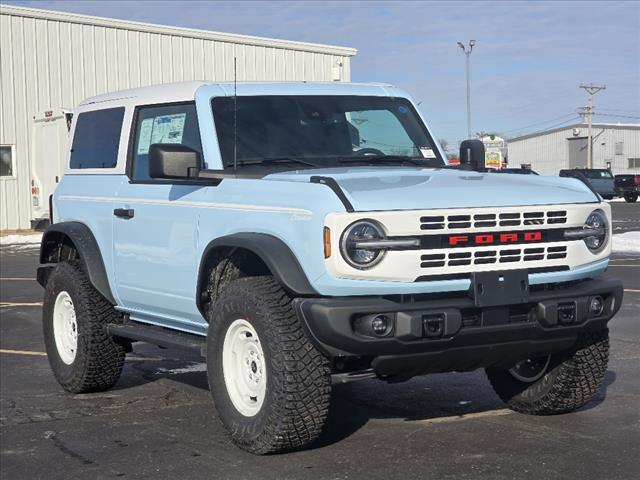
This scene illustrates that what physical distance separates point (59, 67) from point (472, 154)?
2584cm

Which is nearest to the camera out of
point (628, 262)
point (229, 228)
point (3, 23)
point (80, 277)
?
point (229, 228)

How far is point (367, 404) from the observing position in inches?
277

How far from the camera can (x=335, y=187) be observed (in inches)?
209

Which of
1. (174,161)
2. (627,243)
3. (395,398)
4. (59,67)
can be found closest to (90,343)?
(174,161)

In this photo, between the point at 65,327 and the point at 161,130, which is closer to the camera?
the point at 161,130

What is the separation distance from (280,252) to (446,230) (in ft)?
2.78

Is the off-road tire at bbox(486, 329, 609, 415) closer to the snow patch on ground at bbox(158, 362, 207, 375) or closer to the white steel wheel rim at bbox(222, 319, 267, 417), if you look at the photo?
the white steel wheel rim at bbox(222, 319, 267, 417)

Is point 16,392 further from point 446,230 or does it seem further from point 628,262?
point 628,262

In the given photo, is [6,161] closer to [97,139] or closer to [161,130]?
[97,139]

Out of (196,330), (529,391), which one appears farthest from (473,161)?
(196,330)

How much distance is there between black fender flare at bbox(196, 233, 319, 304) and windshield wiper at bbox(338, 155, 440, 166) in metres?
1.21

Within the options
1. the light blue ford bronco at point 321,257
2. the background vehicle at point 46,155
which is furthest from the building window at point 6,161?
the light blue ford bronco at point 321,257

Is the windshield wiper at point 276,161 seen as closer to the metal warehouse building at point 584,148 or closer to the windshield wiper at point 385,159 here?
the windshield wiper at point 385,159

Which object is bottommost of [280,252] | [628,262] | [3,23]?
[628,262]
